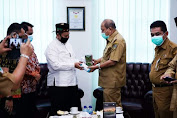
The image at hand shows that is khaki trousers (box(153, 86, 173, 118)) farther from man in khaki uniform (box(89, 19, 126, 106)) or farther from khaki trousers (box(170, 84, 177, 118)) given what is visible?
man in khaki uniform (box(89, 19, 126, 106))

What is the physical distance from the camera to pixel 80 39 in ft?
15.8

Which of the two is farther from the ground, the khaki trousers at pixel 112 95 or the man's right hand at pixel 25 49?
the man's right hand at pixel 25 49

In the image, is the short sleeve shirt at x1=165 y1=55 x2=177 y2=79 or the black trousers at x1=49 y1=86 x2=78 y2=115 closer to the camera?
the short sleeve shirt at x1=165 y1=55 x2=177 y2=79

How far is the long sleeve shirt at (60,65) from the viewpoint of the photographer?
3359 millimetres

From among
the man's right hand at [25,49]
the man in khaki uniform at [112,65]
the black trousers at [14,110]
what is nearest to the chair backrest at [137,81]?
the man in khaki uniform at [112,65]

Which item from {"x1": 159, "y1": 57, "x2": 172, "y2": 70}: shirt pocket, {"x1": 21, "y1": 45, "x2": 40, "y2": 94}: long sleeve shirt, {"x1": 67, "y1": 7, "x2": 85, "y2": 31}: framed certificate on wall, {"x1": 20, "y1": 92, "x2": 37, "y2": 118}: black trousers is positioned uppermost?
{"x1": 67, "y1": 7, "x2": 85, "y2": 31}: framed certificate on wall

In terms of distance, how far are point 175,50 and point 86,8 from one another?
2.29 m

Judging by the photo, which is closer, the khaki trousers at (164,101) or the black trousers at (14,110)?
the black trousers at (14,110)

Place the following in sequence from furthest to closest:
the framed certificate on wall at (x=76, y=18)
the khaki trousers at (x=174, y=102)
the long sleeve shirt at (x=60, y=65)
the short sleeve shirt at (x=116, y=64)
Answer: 1. the framed certificate on wall at (x=76, y=18)
2. the short sleeve shirt at (x=116, y=64)
3. the long sleeve shirt at (x=60, y=65)
4. the khaki trousers at (x=174, y=102)

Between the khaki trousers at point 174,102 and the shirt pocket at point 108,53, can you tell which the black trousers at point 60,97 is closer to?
the shirt pocket at point 108,53

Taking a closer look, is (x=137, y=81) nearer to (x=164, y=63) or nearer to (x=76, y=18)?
(x=164, y=63)

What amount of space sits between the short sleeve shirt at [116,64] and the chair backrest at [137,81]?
98cm

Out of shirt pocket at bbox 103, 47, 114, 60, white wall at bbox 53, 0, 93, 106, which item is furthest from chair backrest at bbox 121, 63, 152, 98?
shirt pocket at bbox 103, 47, 114, 60

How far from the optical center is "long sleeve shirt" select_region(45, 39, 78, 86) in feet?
11.0
